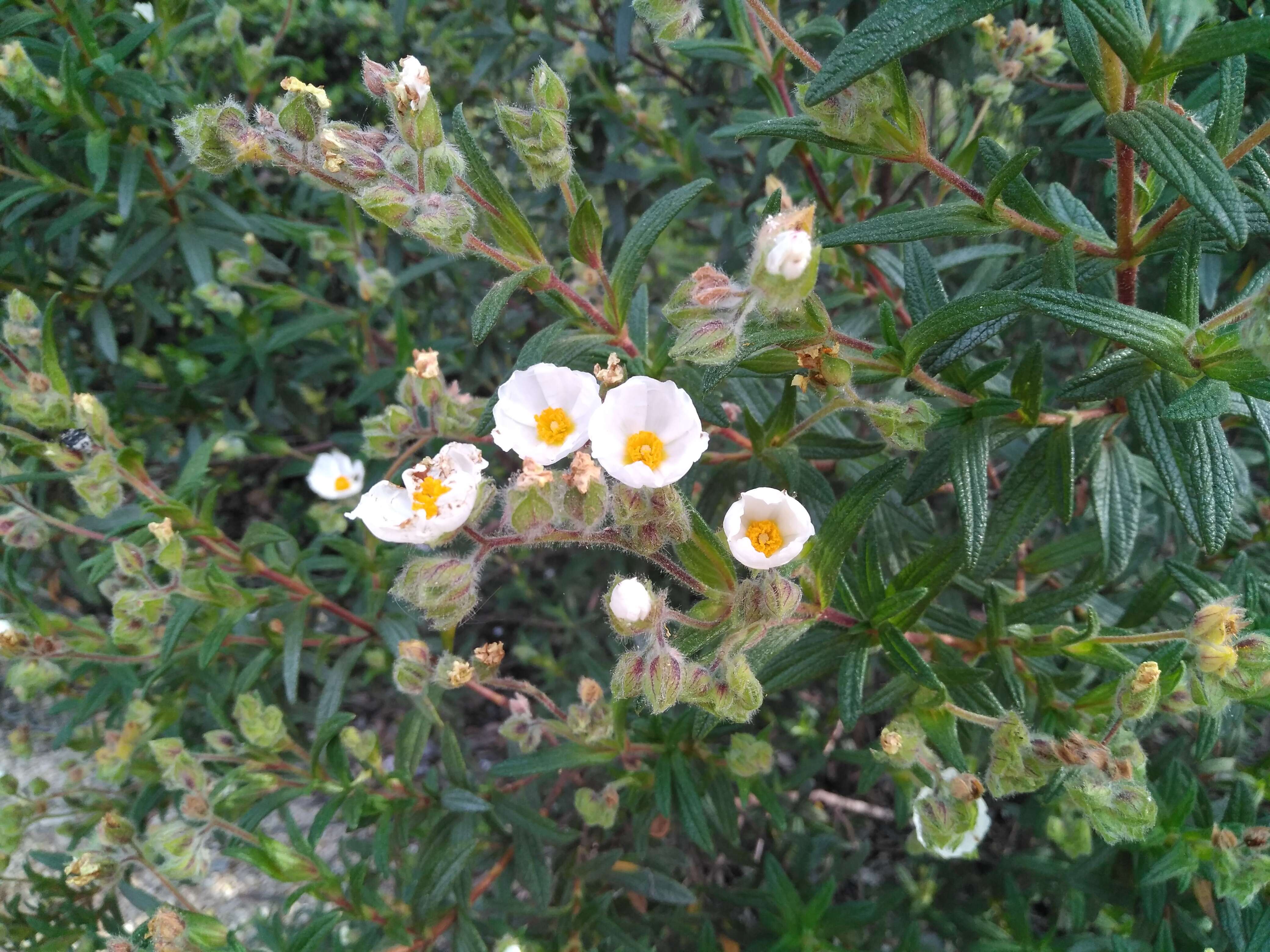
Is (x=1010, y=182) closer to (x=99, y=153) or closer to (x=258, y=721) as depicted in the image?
(x=258, y=721)

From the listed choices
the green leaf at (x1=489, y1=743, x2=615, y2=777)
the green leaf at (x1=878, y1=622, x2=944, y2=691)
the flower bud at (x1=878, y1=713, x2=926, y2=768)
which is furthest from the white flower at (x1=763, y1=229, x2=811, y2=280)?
the green leaf at (x1=489, y1=743, x2=615, y2=777)

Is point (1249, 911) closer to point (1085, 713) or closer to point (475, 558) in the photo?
point (1085, 713)

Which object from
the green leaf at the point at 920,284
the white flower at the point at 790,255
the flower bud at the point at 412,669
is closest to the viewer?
the white flower at the point at 790,255

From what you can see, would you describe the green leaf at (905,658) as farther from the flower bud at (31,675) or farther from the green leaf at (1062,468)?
the flower bud at (31,675)

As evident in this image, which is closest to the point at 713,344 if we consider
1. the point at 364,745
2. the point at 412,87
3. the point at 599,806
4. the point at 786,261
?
the point at 786,261

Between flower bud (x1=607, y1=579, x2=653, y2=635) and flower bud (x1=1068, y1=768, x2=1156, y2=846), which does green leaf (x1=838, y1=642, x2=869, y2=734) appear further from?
flower bud (x1=607, y1=579, x2=653, y2=635)

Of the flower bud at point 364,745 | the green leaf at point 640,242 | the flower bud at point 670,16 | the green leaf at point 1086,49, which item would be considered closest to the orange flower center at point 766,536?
the green leaf at point 640,242
